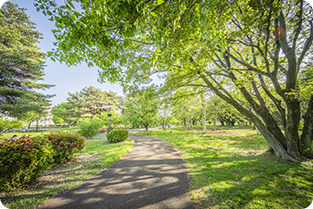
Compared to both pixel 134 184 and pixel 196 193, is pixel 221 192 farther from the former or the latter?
pixel 134 184

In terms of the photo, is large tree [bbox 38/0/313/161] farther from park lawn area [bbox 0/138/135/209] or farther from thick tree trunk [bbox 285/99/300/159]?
park lawn area [bbox 0/138/135/209]

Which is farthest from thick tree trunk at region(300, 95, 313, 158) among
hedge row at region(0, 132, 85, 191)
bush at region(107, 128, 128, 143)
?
bush at region(107, 128, 128, 143)

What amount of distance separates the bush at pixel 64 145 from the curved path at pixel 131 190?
2203mm

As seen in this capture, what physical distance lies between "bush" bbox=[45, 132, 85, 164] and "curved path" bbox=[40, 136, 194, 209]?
220cm

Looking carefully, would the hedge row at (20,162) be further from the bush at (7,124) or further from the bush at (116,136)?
the bush at (116,136)

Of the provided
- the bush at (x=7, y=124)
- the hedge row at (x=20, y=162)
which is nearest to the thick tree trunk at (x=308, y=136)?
the hedge row at (x=20, y=162)

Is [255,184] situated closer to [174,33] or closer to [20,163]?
[174,33]

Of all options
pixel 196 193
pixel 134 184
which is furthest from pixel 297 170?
pixel 134 184

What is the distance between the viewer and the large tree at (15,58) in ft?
39.1

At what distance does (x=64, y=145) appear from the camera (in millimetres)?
4758

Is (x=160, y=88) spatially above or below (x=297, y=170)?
above

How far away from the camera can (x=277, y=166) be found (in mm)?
4215

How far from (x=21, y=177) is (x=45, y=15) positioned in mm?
4235

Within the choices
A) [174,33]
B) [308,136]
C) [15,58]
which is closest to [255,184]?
[308,136]
